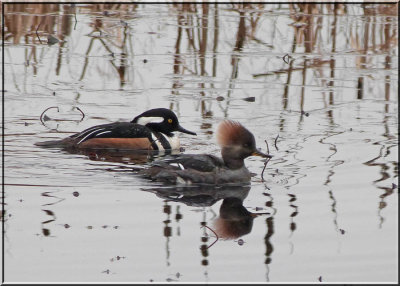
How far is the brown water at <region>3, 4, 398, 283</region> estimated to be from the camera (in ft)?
23.3

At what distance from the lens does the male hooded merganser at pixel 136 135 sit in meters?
10.7

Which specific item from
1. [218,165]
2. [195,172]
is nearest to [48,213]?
[195,172]

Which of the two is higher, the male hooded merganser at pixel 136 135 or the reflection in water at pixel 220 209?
the male hooded merganser at pixel 136 135

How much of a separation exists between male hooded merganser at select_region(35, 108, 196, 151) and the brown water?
241mm

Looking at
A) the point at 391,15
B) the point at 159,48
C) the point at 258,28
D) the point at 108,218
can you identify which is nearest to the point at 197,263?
the point at 108,218

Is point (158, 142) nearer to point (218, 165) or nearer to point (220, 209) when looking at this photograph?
point (218, 165)

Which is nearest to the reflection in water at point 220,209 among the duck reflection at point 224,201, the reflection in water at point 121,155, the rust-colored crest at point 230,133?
the duck reflection at point 224,201

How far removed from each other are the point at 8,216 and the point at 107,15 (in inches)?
344

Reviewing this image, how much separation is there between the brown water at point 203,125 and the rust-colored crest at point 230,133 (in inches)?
17.6

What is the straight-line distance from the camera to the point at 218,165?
9531 millimetres

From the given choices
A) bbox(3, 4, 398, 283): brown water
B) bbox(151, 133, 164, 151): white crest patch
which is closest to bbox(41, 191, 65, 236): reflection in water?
bbox(3, 4, 398, 283): brown water

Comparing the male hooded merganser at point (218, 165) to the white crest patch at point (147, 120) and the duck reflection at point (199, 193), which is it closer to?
the duck reflection at point (199, 193)

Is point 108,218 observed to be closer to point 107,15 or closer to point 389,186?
point 389,186

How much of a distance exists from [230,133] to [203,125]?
2051 mm
